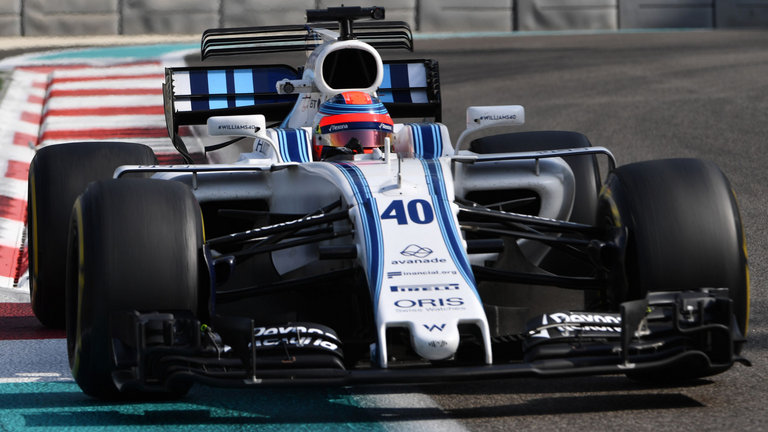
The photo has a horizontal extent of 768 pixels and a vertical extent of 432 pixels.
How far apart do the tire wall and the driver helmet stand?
13.7 metres

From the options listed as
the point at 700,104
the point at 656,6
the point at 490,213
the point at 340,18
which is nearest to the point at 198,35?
the point at 656,6

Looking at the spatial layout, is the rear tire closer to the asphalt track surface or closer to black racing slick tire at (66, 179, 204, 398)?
the asphalt track surface

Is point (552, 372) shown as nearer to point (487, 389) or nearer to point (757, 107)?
point (487, 389)

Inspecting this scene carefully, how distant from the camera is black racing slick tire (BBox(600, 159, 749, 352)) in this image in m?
5.38

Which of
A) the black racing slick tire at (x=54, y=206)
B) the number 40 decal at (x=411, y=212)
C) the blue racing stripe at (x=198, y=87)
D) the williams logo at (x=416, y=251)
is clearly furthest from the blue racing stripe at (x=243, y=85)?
the williams logo at (x=416, y=251)

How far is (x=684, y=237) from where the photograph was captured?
540cm

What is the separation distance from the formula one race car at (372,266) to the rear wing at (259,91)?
1580 millimetres

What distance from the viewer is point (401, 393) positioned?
549cm

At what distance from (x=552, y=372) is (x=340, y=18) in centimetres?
394

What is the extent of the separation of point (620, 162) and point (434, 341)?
7.20 metres

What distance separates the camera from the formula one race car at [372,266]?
4.97 m

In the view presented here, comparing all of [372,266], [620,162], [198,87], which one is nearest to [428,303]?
[372,266]

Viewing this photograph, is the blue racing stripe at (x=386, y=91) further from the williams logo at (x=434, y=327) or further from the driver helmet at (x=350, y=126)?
the williams logo at (x=434, y=327)

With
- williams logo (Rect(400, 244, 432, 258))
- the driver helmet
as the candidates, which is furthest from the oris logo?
the driver helmet
